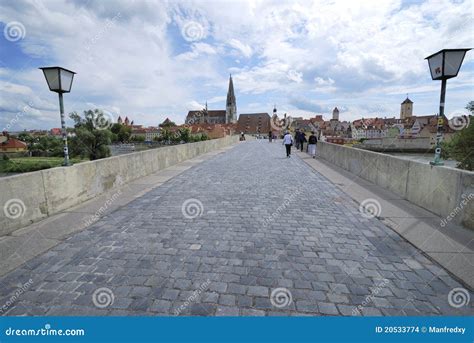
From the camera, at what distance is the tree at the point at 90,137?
54938mm

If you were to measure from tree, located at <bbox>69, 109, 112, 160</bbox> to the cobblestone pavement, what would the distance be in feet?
189

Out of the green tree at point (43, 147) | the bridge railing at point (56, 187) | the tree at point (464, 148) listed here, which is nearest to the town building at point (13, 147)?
the green tree at point (43, 147)

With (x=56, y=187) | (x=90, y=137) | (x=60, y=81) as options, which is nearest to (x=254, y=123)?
(x=90, y=137)

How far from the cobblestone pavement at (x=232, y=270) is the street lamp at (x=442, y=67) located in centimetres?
289

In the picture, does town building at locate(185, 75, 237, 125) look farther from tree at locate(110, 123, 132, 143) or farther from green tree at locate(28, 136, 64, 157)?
green tree at locate(28, 136, 64, 157)

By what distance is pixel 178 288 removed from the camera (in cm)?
299

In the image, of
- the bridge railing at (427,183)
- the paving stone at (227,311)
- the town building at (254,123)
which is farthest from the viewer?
the town building at (254,123)

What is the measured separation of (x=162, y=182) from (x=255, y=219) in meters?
5.09

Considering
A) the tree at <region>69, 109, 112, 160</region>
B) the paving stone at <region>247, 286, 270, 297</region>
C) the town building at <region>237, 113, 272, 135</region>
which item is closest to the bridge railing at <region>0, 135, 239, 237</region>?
the paving stone at <region>247, 286, 270, 297</region>

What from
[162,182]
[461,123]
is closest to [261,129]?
[461,123]

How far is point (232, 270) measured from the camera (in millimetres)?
3379

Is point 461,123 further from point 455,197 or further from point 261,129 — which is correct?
point 261,129

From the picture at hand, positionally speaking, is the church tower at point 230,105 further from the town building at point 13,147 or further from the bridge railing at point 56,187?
the bridge railing at point 56,187

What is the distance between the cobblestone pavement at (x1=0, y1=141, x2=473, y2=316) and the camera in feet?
8.97
